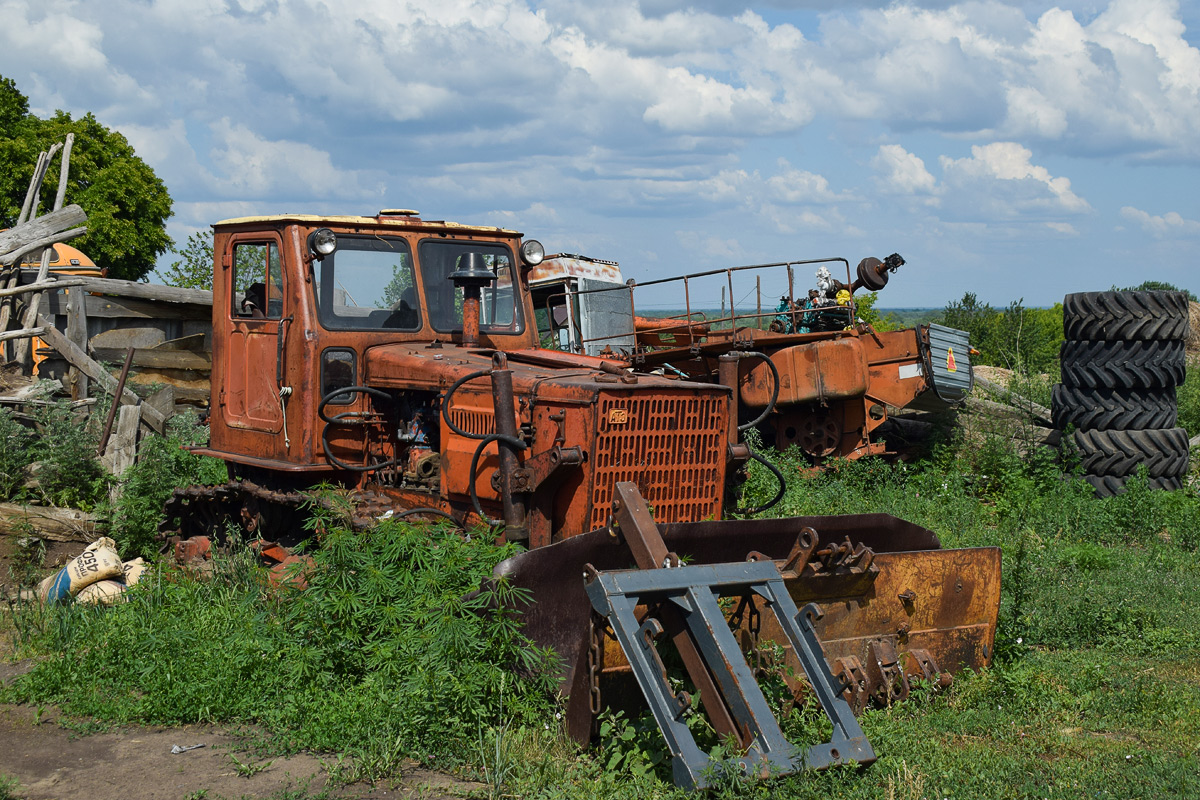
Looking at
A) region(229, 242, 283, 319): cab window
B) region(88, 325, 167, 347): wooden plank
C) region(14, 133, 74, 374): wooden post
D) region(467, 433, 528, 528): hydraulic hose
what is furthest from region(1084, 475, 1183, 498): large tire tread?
region(14, 133, 74, 374): wooden post

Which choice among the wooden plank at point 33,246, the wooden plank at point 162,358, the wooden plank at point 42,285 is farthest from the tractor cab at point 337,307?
the wooden plank at point 162,358

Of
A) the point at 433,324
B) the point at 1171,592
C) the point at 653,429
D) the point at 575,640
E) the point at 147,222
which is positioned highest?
the point at 147,222

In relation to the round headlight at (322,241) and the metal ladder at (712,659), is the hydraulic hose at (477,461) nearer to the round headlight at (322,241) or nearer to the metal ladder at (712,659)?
the metal ladder at (712,659)

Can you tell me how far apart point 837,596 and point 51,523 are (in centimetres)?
686

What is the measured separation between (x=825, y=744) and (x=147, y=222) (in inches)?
1189

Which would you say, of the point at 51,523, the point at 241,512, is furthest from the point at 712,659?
the point at 51,523

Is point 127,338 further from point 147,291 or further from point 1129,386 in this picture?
point 1129,386

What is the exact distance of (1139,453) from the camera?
35.8 feet

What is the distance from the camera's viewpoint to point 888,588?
5.45 m

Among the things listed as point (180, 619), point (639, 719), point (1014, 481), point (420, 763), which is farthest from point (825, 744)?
point (1014, 481)

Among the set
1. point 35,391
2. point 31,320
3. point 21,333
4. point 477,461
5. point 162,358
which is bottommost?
point 477,461

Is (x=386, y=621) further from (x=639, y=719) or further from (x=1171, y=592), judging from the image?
(x=1171, y=592)

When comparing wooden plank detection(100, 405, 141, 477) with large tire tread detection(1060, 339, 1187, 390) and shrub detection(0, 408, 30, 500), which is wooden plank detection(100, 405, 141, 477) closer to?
shrub detection(0, 408, 30, 500)

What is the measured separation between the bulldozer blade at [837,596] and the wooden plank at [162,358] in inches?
328
